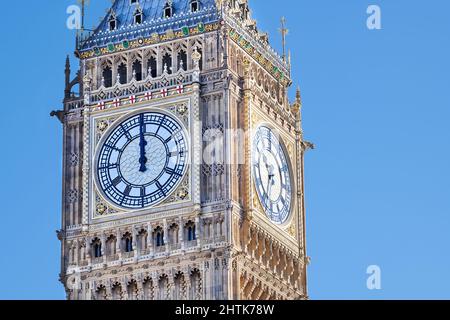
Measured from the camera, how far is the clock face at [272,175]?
85.1 meters

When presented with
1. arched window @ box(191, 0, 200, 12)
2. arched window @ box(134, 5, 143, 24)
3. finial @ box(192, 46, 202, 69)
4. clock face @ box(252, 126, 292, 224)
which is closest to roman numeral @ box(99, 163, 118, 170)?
finial @ box(192, 46, 202, 69)

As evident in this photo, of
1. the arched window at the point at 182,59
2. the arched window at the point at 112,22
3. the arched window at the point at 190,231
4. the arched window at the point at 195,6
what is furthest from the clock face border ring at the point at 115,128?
the arched window at the point at 195,6

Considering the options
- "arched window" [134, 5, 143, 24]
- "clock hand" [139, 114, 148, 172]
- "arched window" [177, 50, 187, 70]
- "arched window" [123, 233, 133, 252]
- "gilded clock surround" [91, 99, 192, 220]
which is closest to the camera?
"gilded clock surround" [91, 99, 192, 220]

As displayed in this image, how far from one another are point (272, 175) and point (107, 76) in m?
7.18

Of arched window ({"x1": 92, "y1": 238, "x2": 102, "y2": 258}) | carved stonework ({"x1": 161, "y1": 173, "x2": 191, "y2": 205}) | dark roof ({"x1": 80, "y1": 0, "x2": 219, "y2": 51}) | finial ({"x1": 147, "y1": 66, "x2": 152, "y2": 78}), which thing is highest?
dark roof ({"x1": 80, "y1": 0, "x2": 219, "y2": 51})

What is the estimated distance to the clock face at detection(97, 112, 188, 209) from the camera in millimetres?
83750

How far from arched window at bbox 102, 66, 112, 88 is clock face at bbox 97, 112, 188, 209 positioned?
2132 millimetres

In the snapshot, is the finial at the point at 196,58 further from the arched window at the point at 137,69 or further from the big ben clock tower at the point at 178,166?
the arched window at the point at 137,69

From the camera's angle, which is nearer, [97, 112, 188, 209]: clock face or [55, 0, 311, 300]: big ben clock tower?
[55, 0, 311, 300]: big ben clock tower

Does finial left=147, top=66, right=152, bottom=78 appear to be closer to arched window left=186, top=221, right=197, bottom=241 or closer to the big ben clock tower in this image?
the big ben clock tower

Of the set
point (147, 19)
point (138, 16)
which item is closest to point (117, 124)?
point (147, 19)
